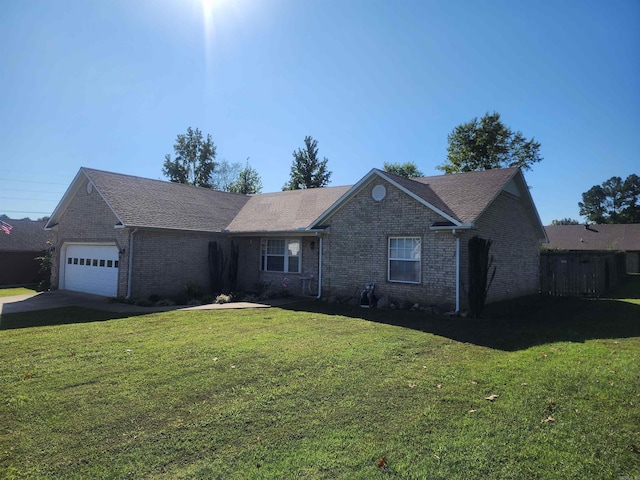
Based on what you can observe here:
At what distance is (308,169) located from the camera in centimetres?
4625

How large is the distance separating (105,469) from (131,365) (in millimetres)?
3362

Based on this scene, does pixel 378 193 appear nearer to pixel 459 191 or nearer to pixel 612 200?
pixel 459 191

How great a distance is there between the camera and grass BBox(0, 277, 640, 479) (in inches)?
A: 144

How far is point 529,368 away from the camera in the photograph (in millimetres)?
6605

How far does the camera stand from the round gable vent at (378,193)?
1453 centimetres

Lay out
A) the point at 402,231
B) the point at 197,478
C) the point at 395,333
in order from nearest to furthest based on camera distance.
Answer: the point at 197,478 < the point at 395,333 < the point at 402,231

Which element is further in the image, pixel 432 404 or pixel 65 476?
pixel 432 404

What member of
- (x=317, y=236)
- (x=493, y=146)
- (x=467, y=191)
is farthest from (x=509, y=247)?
(x=493, y=146)

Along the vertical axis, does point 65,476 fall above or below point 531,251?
below

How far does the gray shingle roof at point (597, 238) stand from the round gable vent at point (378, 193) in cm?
3162

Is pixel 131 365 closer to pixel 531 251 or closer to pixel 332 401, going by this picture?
pixel 332 401

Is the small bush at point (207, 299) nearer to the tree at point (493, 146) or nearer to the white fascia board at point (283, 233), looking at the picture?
the white fascia board at point (283, 233)

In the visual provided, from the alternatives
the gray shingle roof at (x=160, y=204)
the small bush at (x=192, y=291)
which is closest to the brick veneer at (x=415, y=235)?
the small bush at (x=192, y=291)

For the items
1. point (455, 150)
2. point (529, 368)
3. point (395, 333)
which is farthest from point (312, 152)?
point (529, 368)
